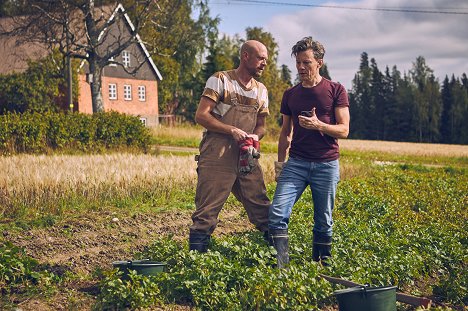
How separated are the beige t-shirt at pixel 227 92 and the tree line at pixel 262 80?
72.3ft

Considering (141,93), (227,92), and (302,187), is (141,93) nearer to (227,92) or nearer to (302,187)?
(227,92)

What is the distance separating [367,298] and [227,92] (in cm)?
243

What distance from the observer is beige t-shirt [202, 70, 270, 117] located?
5.77 metres

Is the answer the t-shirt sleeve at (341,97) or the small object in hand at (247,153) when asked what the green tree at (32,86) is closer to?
the small object in hand at (247,153)

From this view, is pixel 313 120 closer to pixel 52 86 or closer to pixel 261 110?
pixel 261 110

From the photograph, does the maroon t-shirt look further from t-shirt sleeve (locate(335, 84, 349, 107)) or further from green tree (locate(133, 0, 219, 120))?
green tree (locate(133, 0, 219, 120))

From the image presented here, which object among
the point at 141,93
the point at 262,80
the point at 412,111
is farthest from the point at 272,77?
the point at 412,111

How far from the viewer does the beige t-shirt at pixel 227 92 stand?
5.77 meters

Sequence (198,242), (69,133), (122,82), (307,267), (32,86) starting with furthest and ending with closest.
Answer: (122,82) → (32,86) → (69,133) → (198,242) → (307,267)

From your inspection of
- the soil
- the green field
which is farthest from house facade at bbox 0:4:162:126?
the soil

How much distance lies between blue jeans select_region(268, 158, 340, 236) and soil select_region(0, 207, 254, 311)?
1148mm

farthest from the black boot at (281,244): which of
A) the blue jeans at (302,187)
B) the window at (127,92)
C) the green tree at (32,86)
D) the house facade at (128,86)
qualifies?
the window at (127,92)

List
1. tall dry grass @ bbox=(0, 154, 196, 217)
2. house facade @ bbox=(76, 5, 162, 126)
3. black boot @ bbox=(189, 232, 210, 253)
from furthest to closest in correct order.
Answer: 1. house facade @ bbox=(76, 5, 162, 126)
2. tall dry grass @ bbox=(0, 154, 196, 217)
3. black boot @ bbox=(189, 232, 210, 253)

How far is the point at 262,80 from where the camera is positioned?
52094mm
